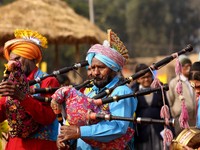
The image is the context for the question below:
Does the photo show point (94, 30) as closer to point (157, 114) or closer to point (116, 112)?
point (157, 114)

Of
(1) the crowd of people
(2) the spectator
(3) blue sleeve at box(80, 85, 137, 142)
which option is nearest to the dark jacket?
(2) the spectator

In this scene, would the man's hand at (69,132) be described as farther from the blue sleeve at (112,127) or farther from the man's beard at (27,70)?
the man's beard at (27,70)

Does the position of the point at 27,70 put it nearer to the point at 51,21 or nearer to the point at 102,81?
the point at 102,81

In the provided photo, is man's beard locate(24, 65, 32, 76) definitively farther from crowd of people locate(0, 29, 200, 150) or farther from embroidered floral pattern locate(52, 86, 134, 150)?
embroidered floral pattern locate(52, 86, 134, 150)

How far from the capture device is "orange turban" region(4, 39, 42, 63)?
240 inches

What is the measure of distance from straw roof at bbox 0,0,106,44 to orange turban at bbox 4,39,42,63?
9571 millimetres

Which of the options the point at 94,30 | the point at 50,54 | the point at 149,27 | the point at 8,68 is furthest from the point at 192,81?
the point at 149,27

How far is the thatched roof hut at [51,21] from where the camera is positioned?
16562 mm

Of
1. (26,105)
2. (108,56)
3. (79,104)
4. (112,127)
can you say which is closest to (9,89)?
(26,105)

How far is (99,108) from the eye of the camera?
502 centimetres

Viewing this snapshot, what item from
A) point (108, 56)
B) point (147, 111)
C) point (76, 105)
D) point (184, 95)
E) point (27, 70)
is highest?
point (184, 95)

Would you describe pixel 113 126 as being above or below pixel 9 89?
below

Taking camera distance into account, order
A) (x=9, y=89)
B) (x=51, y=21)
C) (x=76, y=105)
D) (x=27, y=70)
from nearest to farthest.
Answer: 1. (x=76, y=105)
2. (x=9, y=89)
3. (x=27, y=70)
4. (x=51, y=21)

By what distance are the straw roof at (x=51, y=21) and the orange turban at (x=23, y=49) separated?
957 cm
